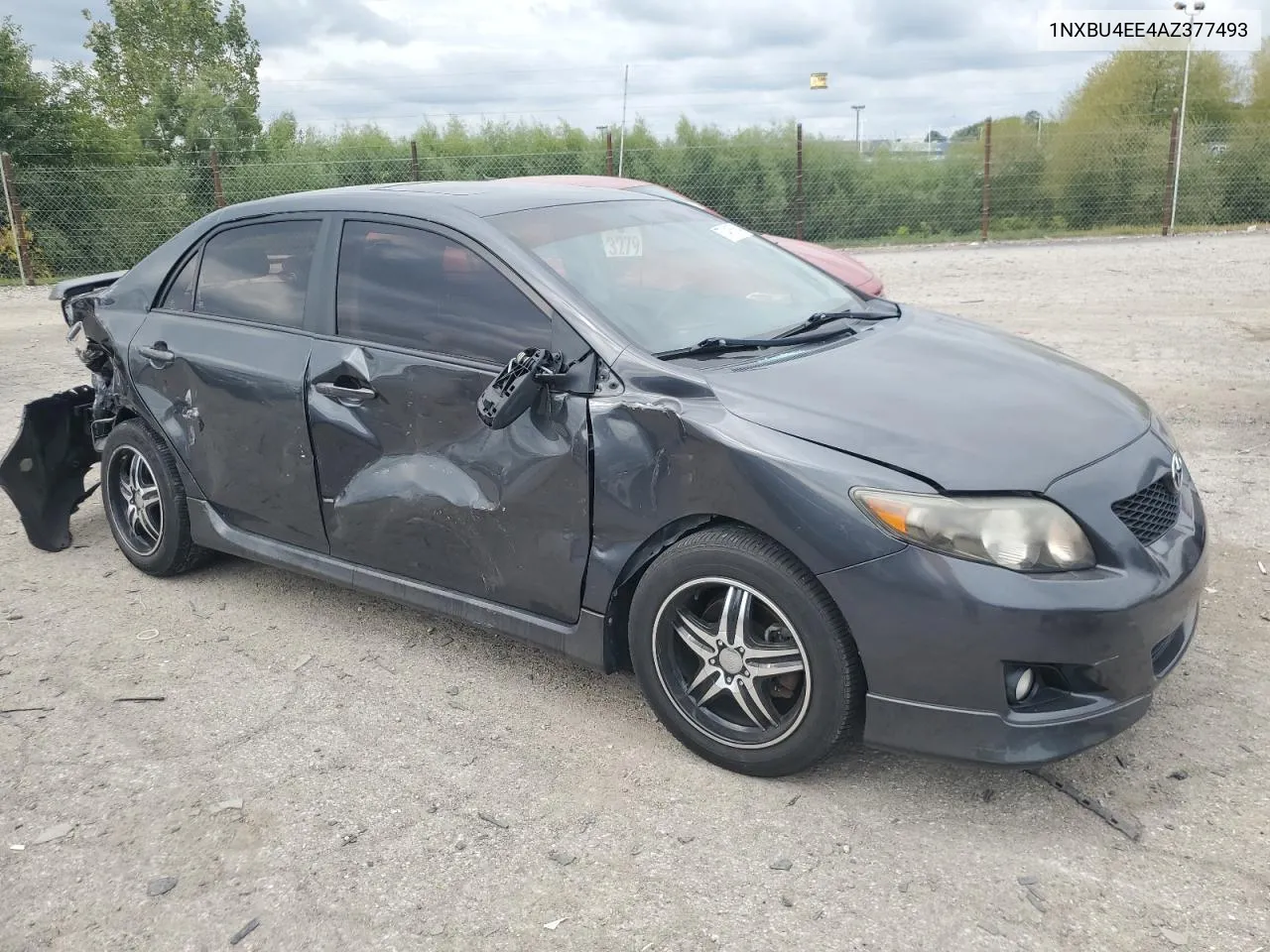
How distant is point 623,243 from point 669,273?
21 cm

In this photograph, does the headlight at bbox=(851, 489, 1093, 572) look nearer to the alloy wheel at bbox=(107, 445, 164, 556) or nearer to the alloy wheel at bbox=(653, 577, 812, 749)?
the alloy wheel at bbox=(653, 577, 812, 749)

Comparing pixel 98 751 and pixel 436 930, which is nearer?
pixel 436 930

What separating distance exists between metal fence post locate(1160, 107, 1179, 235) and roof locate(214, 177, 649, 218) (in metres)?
18.1

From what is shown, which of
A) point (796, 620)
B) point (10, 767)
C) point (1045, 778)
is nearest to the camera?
point (796, 620)

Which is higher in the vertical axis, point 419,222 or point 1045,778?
point 419,222

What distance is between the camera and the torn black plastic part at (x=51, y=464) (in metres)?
5.10

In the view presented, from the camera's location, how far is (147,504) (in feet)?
15.7

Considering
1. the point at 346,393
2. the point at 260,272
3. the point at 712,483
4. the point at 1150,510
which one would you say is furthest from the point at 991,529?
the point at 260,272

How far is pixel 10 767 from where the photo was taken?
3.36 metres

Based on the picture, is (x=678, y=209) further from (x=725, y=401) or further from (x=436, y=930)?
(x=436, y=930)

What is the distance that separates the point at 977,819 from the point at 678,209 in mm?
2648

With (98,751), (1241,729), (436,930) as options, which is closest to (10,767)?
(98,751)

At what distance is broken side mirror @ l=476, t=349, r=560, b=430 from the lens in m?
3.17

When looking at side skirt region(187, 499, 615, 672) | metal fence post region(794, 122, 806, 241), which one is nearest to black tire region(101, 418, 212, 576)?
side skirt region(187, 499, 615, 672)
